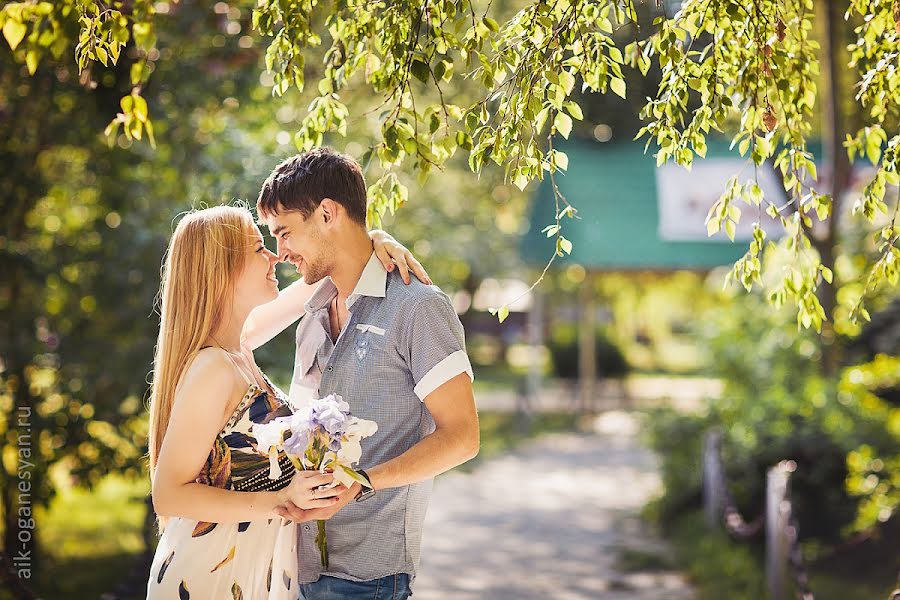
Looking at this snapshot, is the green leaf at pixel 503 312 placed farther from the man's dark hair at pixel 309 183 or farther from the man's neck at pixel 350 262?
the man's dark hair at pixel 309 183

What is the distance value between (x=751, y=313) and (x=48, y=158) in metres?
6.95

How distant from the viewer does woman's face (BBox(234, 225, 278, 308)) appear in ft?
9.64

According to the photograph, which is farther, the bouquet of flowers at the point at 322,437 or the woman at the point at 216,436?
the woman at the point at 216,436

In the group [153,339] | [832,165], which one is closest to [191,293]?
[153,339]

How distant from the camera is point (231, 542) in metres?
2.83

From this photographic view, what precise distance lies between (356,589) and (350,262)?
3.13ft

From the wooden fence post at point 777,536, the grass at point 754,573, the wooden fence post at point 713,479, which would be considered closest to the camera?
the wooden fence post at point 777,536

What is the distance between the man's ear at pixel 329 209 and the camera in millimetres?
3018

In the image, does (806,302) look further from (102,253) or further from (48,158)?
(48,158)

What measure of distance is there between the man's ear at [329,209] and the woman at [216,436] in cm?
21

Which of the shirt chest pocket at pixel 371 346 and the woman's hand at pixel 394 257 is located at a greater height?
the woman's hand at pixel 394 257

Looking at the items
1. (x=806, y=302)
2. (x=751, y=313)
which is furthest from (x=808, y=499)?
(x=806, y=302)

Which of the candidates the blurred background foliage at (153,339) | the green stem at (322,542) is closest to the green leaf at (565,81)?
the green stem at (322,542)

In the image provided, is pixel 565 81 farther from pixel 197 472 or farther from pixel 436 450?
pixel 197 472
